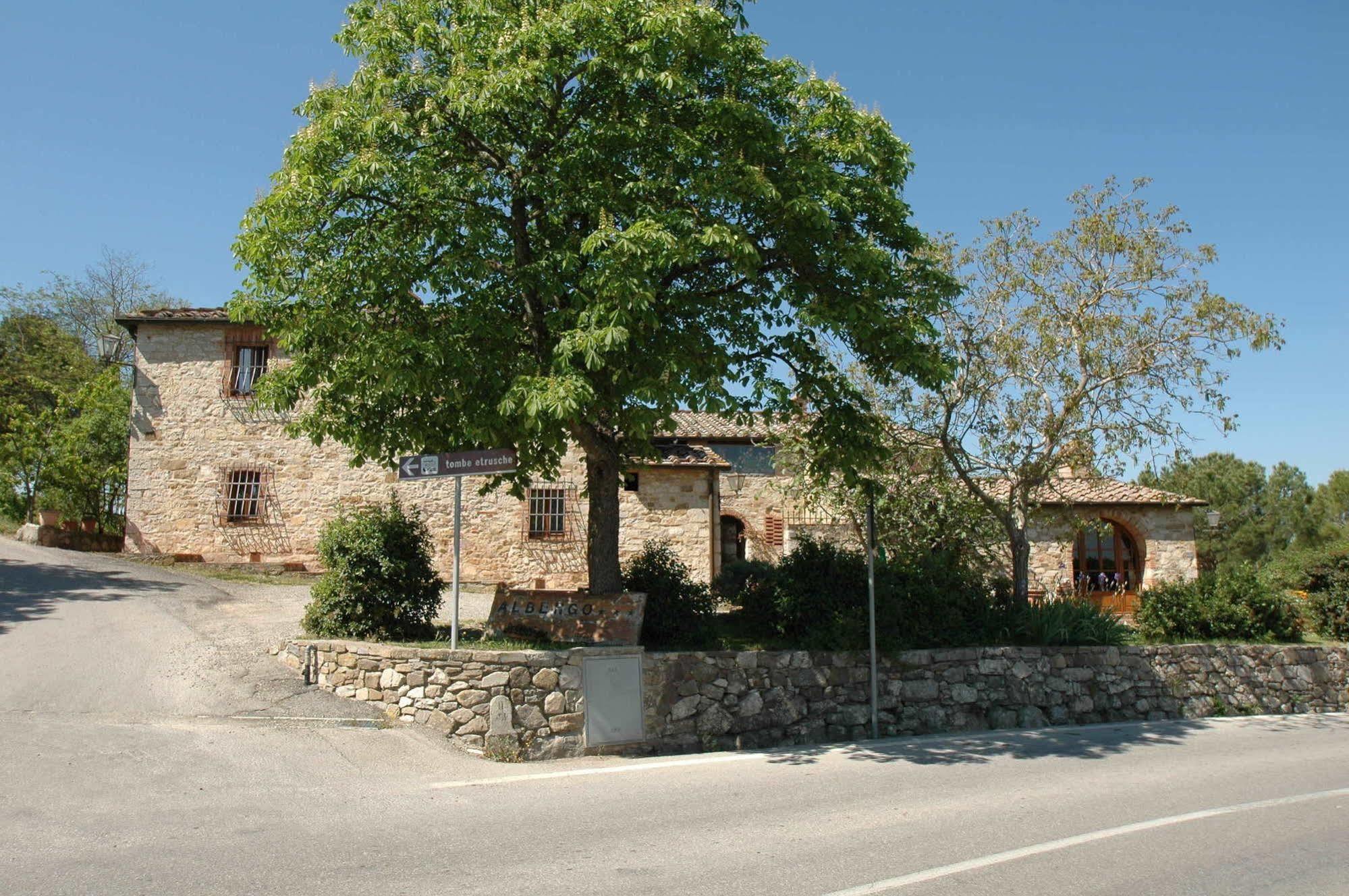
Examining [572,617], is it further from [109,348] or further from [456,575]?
[109,348]

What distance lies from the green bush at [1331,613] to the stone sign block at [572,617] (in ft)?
45.2

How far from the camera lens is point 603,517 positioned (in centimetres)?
1136

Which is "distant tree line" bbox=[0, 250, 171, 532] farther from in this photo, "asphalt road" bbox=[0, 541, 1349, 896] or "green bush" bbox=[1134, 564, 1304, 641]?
"green bush" bbox=[1134, 564, 1304, 641]

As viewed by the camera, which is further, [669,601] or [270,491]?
[270,491]

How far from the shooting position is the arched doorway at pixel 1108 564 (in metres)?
24.0

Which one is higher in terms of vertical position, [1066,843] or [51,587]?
[51,587]

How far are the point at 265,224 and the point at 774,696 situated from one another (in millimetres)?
7781

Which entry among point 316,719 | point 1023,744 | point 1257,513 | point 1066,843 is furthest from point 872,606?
point 1257,513

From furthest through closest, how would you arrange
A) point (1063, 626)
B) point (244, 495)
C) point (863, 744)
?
point (244, 495) → point (1063, 626) → point (863, 744)

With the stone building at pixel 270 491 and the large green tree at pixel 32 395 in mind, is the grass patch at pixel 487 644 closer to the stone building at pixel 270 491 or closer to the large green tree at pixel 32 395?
the stone building at pixel 270 491

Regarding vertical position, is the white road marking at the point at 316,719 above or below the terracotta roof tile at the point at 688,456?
below

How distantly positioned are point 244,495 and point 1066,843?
729 inches

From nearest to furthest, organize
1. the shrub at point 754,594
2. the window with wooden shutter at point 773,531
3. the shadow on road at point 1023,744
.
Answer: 1. the shadow on road at point 1023,744
2. the shrub at point 754,594
3. the window with wooden shutter at point 773,531

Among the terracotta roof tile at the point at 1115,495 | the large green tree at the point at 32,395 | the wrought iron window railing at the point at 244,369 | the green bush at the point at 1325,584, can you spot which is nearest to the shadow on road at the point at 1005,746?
the green bush at the point at 1325,584
